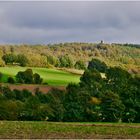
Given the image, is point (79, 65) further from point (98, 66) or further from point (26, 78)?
point (26, 78)

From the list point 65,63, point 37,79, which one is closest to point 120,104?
point 37,79

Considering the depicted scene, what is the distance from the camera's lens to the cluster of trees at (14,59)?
455 feet

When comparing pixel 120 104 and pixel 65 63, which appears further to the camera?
pixel 65 63

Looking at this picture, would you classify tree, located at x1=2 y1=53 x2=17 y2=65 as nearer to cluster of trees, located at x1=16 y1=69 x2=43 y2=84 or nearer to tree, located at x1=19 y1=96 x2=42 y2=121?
cluster of trees, located at x1=16 y1=69 x2=43 y2=84

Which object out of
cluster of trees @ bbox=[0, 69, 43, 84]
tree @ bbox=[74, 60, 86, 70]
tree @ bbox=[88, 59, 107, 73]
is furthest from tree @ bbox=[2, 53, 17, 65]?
cluster of trees @ bbox=[0, 69, 43, 84]

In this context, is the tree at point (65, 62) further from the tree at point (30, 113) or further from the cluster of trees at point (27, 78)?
the tree at point (30, 113)

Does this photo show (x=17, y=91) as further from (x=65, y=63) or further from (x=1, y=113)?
(x=65, y=63)

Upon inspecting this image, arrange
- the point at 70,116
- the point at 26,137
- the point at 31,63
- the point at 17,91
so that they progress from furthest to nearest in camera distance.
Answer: the point at 31,63 → the point at 17,91 → the point at 70,116 → the point at 26,137

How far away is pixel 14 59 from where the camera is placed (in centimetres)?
14138

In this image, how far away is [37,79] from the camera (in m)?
105

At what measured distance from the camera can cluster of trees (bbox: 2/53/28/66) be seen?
138812mm

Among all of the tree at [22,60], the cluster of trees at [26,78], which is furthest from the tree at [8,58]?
the cluster of trees at [26,78]

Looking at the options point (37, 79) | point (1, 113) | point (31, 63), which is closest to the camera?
point (1, 113)

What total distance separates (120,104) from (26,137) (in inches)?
1312
